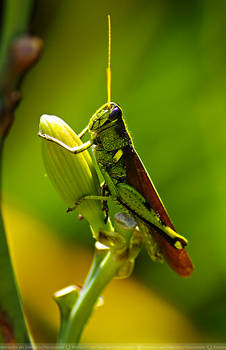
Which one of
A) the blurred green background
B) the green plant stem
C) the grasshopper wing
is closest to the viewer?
the green plant stem

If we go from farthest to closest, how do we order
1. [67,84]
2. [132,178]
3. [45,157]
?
[67,84] < [132,178] < [45,157]

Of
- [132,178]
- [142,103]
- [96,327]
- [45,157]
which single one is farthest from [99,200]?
[96,327]

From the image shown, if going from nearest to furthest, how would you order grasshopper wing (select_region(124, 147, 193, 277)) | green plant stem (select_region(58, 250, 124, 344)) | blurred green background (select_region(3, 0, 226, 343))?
green plant stem (select_region(58, 250, 124, 344))
grasshopper wing (select_region(124, 147, 193, 277))
blurred green background (select_region(3, 0, 226, 343))

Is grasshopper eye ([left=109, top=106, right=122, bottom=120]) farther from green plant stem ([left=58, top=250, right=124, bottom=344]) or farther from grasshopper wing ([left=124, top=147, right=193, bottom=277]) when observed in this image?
green plant stem ([left=58, top=250, right=124, bottom=344])

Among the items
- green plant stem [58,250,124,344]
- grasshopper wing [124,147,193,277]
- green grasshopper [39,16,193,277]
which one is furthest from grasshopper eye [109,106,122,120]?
green plant stem [58,250,124,344]

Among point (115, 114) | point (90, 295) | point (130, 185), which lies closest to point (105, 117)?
point (115, 114)

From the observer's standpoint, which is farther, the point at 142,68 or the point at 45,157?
the point at 142,68

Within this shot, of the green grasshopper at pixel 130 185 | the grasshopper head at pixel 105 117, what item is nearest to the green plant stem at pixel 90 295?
the green grasshopper at pixel 130 185

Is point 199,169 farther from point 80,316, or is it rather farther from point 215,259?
point 80,316
